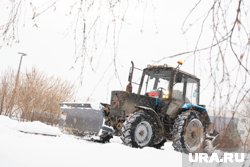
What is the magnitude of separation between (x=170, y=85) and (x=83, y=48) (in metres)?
5.91

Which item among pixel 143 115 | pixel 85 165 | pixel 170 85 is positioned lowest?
pixel 85 165

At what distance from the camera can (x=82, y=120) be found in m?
8.48

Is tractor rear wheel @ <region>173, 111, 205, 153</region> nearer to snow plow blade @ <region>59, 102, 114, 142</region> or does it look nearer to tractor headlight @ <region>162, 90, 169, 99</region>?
tractor headlight @ <region>162, 90, 169, 99</region>

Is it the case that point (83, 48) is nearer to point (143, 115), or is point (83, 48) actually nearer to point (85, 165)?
point (85, 165)

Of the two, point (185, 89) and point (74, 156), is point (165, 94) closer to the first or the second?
point (185, 89)

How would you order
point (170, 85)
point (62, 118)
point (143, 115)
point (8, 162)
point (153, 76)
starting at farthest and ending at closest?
point (62, 118)
point (153, 76)
point (170, 85)
point (143, 115)
point (8, 162)

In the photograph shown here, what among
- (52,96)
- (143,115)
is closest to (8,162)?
(143,115)

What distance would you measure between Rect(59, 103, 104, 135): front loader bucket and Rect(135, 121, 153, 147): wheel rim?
Result: 2.94 feet

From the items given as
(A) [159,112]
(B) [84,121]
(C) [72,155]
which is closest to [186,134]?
(A) [159,112]

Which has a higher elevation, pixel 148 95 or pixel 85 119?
pixel 148 95

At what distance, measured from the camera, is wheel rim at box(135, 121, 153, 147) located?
7402 millimetres

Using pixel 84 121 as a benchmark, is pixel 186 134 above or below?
below

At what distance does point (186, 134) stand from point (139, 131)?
1.17m

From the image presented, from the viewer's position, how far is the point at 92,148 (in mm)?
5848
